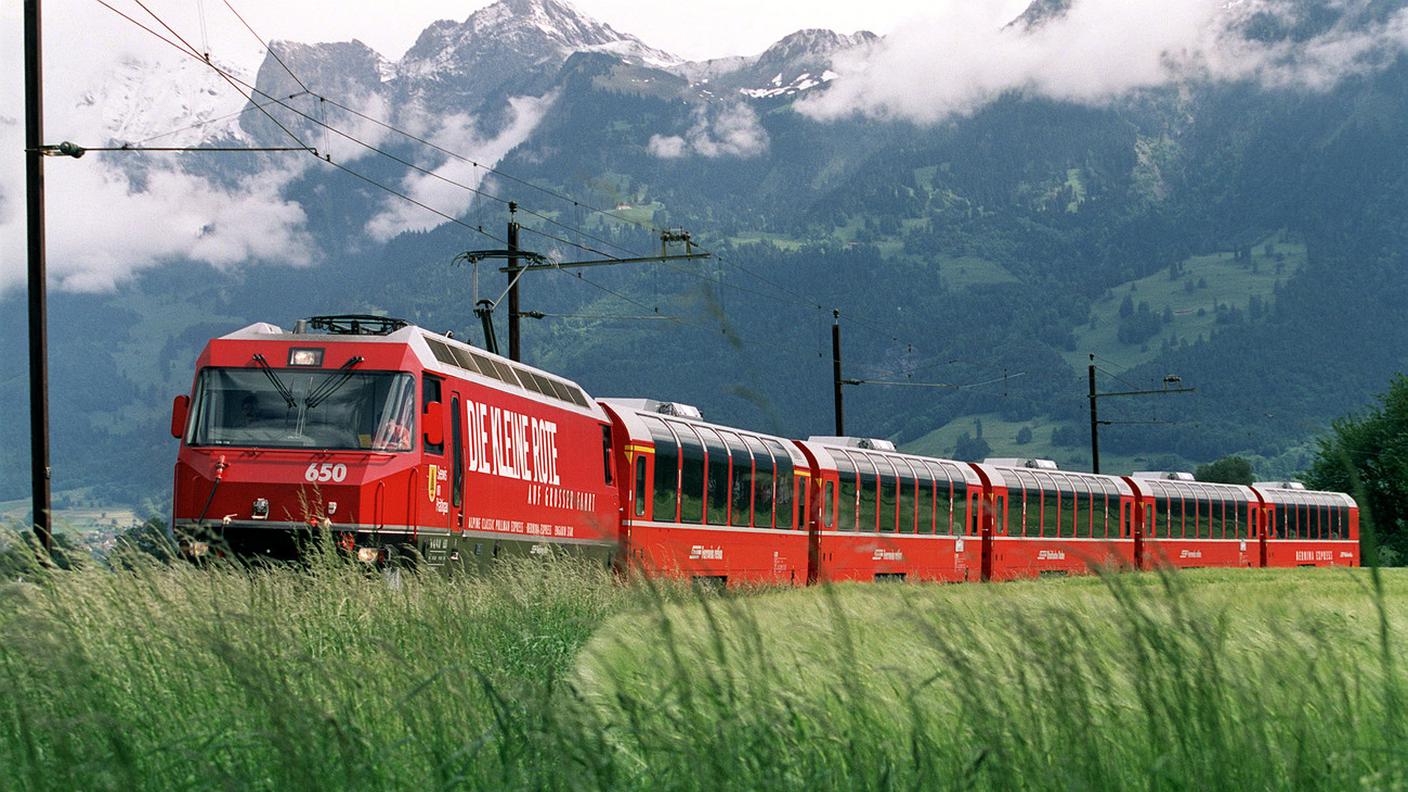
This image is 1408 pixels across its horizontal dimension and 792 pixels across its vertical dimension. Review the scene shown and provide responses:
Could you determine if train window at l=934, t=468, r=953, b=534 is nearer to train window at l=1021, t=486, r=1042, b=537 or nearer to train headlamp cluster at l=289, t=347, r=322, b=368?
train window at l=1021, t=486, r=1042, b=537

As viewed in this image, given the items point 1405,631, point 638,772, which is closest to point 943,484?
point 1405,631

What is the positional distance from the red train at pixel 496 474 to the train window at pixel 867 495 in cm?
7

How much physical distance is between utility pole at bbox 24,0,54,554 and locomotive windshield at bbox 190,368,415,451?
6.66 feet

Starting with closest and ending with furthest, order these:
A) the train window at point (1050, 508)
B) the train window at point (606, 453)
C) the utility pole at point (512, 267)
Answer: the train window at point (606, 453) < the utility pole at point (512, 267) < the train window at point (1050, 508)

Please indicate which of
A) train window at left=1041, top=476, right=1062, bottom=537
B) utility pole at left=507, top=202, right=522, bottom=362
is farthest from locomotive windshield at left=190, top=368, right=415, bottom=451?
train window at left=1041, top=476, right=1062, bottom=537

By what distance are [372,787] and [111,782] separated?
30.1 inches

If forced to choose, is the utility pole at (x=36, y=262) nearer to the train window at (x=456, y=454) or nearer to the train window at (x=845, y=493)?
the train window at (x=456, y=454)

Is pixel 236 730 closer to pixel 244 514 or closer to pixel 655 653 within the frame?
pixel 655 653

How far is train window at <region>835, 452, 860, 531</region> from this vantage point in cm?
3375

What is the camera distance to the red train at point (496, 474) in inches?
695

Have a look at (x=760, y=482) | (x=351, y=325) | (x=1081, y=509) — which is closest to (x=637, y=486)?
(x=760, y=482)

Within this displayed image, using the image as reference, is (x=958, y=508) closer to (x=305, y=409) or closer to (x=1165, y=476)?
(x=1165, y=476)

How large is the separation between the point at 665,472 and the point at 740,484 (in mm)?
2915

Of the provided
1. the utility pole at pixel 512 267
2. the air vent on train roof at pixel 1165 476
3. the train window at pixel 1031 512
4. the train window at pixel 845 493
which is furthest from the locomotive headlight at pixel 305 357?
the air vent on train roof at pixel 1165 476
